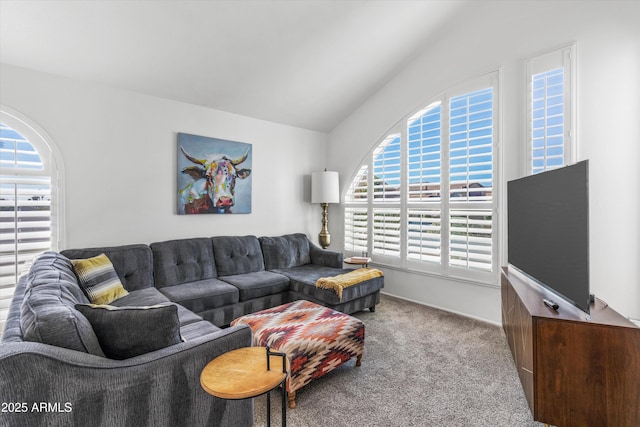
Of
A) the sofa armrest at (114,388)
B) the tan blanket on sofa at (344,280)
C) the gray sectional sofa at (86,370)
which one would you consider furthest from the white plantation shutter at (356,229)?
the sofa armrest at (114,388)

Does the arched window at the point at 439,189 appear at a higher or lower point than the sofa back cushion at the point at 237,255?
higher

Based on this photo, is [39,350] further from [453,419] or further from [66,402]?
[453,419]

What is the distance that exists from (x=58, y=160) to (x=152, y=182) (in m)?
0.80

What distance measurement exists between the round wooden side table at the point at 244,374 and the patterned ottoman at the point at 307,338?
1.97 feet

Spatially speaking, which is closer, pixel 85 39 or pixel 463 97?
pixel 85 39

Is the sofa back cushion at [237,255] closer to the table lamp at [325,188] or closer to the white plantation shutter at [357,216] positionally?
the table lamp at [325,188]

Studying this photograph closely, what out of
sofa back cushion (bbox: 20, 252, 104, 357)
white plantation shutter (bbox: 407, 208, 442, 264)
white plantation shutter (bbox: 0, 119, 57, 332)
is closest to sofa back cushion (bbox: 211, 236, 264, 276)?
white plantation shutter (bbox: 0, 119, 57, 332)

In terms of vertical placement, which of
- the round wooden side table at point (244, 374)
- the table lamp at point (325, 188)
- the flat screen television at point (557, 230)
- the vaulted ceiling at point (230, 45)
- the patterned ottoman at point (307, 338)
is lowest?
the patterned ottoman at point (307, 338)

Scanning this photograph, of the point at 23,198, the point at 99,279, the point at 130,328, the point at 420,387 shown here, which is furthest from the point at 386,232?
the point at 23,198

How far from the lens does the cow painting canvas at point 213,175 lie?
3.59 metres

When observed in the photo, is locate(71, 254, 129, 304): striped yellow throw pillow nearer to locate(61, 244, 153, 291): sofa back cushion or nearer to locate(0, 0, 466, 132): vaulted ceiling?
locate(61, 244, 153, 291): sofa back cushion

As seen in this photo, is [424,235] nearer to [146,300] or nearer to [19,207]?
[146,300]

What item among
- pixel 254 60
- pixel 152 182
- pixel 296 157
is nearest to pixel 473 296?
pixel 296 157

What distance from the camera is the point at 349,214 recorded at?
4.78m
